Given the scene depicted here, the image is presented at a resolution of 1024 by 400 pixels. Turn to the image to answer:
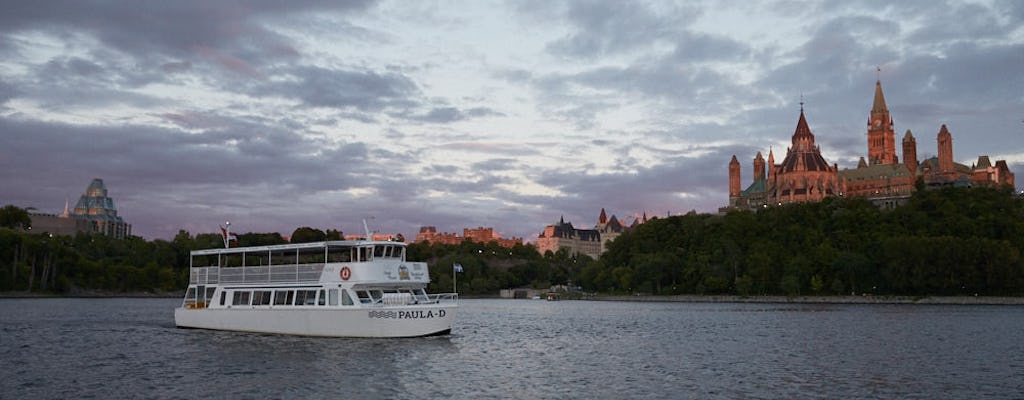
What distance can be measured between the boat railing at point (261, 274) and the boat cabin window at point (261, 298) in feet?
3.36

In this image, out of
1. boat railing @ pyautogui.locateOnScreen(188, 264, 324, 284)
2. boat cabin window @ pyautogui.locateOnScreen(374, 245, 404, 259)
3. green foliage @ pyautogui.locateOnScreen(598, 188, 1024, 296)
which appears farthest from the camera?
green foliage @ pyautogui.locateOnScreen(598, 188, 1024, 296)

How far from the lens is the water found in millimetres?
36875

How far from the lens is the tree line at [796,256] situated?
12812 centimetres

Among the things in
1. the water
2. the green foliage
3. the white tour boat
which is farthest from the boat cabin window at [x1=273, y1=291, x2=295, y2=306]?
the green foliage

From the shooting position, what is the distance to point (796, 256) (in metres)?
156

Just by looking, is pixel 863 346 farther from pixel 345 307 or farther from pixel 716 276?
pixel 716 276

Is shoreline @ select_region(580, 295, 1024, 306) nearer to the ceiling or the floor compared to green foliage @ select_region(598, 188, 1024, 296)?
nearer to the floor

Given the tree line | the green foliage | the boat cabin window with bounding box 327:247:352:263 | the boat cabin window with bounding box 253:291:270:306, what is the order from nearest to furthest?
the boat cabin window with bounding box 327:247:352:263 → the boat cabin window with bounding box 253:291:270:306 → the green foliage → the tree line

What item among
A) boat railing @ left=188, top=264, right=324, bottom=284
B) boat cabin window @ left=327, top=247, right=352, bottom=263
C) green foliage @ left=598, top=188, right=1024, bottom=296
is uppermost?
green foliage @ left=598, top=188, right=1024, bottom=296

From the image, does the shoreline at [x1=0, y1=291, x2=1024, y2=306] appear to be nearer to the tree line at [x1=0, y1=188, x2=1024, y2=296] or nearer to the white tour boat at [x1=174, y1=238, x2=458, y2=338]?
the tree line at [x1=0, y1=188, x2=1024, y2=296]

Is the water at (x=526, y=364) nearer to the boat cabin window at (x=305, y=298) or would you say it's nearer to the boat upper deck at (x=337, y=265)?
the boat cabin window at (x=305, y=298)

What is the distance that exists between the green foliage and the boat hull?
97424 millimetres

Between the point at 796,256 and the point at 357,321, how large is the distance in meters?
119

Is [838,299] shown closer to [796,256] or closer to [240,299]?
[796,256]
